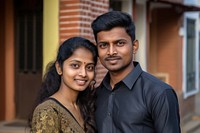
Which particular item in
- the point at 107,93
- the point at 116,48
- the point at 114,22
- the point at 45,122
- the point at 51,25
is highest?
the point at 51,25

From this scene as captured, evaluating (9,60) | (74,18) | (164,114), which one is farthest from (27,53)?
(164,114)

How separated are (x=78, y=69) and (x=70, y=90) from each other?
0.17 m

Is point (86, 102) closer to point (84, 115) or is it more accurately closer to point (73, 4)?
point (84, 115)

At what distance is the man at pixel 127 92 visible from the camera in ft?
7.56

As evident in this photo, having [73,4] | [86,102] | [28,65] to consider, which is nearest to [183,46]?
[28,65]

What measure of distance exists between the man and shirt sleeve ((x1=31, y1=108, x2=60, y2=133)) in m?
0.32

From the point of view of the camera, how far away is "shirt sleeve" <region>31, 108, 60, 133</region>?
7.61 feet

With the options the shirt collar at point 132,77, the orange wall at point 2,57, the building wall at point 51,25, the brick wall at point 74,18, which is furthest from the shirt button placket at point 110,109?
the orange wall at point 2,57

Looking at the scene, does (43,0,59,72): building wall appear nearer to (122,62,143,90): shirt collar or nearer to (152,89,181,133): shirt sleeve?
(122,62,143,90): shirt collar

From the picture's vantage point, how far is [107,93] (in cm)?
263

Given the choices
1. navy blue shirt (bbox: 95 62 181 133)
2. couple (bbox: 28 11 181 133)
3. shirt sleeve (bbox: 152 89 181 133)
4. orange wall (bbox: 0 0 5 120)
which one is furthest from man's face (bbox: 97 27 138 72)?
orange wall (bbox: 0 0 5 120)

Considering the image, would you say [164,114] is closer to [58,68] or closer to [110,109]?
[110,109]

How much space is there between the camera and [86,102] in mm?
2754

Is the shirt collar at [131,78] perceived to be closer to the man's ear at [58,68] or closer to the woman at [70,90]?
the woman at [70,90]
